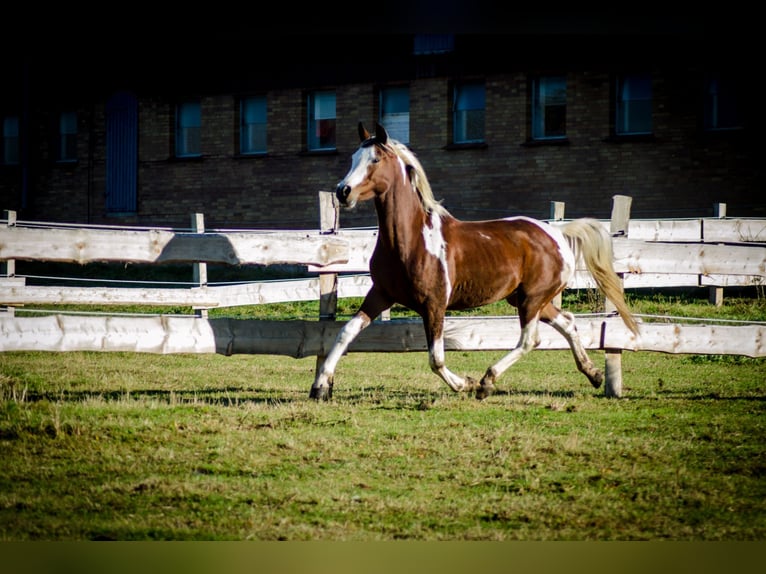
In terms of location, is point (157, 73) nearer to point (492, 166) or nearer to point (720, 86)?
point (492, 166)

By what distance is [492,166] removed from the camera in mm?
23172

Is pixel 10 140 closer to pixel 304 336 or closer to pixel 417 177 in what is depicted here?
pixel 304 336

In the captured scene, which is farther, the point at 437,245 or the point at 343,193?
the point at 437,245

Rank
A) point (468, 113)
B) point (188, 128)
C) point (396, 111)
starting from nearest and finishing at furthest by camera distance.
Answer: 1. point (468, 113)
2. point (396, 111)
3. point (188, 128)

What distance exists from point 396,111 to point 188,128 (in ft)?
21.4

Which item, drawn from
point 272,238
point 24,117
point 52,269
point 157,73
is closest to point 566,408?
point 272,238

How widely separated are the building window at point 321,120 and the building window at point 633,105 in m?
7.50

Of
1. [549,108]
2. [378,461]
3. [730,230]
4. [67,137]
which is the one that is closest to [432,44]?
[549,108]

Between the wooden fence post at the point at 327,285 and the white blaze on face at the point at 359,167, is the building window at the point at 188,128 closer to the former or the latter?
the wooden fence post at the point at 327,285

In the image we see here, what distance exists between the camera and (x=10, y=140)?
2995 cm

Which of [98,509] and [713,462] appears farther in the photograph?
[713,462]

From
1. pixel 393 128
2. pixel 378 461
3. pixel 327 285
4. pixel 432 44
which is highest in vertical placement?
pixel 432 44

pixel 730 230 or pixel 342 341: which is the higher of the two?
pixel 730 230

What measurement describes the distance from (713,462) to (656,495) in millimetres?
1101
